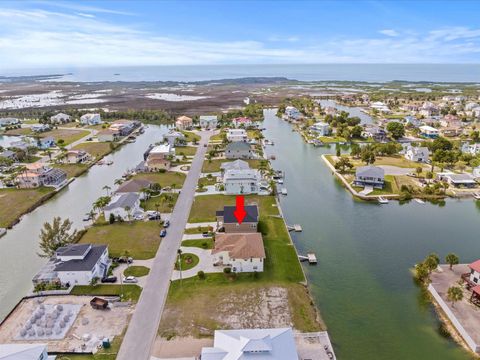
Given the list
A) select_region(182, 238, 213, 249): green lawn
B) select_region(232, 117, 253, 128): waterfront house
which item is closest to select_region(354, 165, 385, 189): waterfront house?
select_region(182, 238, 213, 249): green lawn

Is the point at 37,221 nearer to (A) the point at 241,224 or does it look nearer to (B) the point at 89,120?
(A) the point at 241,224

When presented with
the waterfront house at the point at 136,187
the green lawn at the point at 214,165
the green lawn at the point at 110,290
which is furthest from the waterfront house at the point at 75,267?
the green lawn at the point at 214,165

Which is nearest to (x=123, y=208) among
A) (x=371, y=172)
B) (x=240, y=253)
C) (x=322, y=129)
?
(x=240, y=253)

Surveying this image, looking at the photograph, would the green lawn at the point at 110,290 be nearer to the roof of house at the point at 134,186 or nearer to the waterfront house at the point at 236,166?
the roof of house at the point at 134,186

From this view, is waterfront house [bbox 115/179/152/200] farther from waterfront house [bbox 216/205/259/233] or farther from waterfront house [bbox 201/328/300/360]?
waterfront house [bbox 201/328/300/360]

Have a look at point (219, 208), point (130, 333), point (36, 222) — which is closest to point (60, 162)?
point (36, 222)
